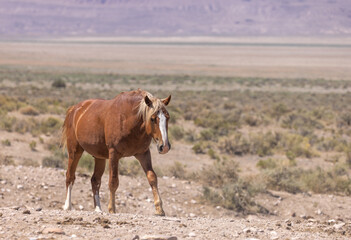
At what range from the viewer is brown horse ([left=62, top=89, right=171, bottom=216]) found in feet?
24.2

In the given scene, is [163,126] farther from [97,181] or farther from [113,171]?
[97,181]

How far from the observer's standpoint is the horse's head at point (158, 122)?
7.15 m

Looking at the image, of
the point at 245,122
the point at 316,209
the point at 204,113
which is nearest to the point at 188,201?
the point at 316,209

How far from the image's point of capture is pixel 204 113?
89.1 feet

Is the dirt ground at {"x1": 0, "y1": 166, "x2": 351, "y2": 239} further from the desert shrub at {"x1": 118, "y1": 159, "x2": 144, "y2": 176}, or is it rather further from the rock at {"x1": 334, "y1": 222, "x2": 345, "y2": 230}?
the desert shrub at {"x1": 118, "y1": 159, "x2": 144, "y2": 176}

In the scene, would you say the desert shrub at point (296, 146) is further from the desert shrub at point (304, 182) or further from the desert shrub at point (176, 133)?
the desert shrub at point (304, 182)

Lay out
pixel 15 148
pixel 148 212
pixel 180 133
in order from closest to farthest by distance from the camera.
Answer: pixel 148 212
pixel 15 148
pixel 180 133

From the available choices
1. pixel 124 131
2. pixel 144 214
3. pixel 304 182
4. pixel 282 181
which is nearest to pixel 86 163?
pixel 144 214

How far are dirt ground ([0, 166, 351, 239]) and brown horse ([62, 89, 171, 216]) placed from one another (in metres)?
0.63

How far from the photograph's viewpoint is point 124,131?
7691 mm

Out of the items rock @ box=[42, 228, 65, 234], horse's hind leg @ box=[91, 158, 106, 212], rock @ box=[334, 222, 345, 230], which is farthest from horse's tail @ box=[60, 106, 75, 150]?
rock @ box=[334, 222, 345, 230]

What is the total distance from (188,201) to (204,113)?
15.4 metres

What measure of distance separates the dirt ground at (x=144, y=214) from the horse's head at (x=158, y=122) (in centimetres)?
96

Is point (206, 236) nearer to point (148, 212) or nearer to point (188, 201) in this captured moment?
point (148, 212)
